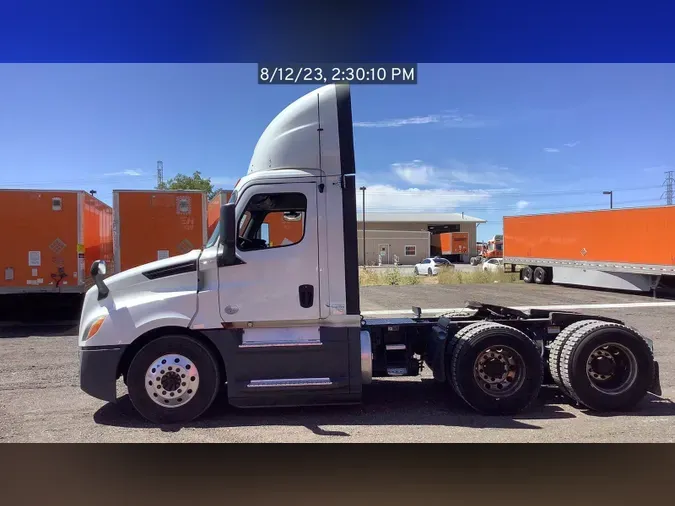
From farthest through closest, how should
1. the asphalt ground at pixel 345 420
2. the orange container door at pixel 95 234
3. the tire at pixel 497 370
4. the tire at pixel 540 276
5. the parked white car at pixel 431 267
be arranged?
1. the parked white car at pixel 431 267
2. the tire at pixel 540 276
3. the orange container door at pixel 95 234
4. the tire at pixel 497 370
5. the asphalt ground at pixel 345 420

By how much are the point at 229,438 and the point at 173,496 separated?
1.14 m

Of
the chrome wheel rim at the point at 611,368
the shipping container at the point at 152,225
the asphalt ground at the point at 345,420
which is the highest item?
the shipping container at the point at 152,225

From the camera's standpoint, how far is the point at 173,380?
5.39 metres

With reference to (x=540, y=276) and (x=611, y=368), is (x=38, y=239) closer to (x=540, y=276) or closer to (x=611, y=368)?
(x=611, y=368)

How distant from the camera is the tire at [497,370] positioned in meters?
5.63

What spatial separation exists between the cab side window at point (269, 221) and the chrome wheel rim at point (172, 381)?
4.49ft

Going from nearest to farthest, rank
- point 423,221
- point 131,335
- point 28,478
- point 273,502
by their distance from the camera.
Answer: point 273,502
point 28,478
point 131,335
point 423,221

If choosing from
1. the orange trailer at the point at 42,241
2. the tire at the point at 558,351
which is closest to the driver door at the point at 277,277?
the tire at the point at 558,351

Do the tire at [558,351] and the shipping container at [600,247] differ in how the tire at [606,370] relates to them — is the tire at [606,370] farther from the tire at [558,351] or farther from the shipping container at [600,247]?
the shipping container at [600,247]

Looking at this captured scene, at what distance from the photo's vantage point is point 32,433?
17.2 ft

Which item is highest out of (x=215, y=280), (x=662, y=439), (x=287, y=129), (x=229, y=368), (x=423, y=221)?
(x=423, y=221)

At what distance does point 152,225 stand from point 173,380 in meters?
7.96

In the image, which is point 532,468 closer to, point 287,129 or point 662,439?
point 662,439

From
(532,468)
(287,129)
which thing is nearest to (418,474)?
(532,468)
